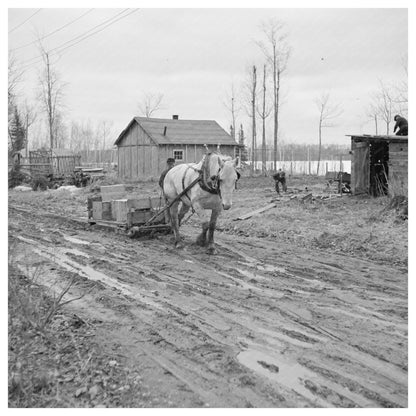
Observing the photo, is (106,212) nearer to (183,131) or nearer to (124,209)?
(124,209)

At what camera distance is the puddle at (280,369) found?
378 cm

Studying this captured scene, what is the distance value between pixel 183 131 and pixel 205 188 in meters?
26.1

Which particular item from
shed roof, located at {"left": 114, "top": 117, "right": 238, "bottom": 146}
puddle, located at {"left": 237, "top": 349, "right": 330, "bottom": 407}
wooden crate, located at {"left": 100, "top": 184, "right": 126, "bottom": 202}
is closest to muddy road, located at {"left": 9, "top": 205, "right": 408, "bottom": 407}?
puddle, located at {"left": 237, "top": 349, "right": 330, "bottom": 407}

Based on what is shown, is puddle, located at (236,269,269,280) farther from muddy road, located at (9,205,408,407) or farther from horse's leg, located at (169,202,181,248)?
horse's leg, located at (169,202,181,248)

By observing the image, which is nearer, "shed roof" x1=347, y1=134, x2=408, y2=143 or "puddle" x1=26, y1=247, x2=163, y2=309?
"puddle" x1=26, y1=247, x2=163, y2=309

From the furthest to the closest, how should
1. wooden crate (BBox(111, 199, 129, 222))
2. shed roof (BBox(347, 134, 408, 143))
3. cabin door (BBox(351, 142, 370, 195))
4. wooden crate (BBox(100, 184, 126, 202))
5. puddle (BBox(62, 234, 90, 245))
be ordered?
cabin door (BBox(351, 142, 370, 195))
shed roof (BBox(347, 134, 408, 143))
wooden crate (BBox(100, 184, 126, 202))
wooden crate (BBox(111, 199, 129, 222))
puddle (BBox(62, 234, 90, 245))

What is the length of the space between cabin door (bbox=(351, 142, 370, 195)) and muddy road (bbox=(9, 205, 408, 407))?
7.46 meters

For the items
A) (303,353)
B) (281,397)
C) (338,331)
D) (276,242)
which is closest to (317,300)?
(338,331)

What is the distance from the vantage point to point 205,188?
8.90 metres

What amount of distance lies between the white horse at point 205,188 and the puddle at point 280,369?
4140 mm

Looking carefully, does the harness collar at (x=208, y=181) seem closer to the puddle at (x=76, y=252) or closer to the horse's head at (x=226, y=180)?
the horse's head at (x=226, y=180)

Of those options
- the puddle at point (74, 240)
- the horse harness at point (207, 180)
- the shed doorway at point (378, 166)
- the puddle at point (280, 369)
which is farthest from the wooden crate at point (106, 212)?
the shed doorway at point (378, 166)

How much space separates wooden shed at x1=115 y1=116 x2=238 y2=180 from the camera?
3212 cm

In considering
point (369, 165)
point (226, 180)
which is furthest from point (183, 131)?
point (226, 180)
